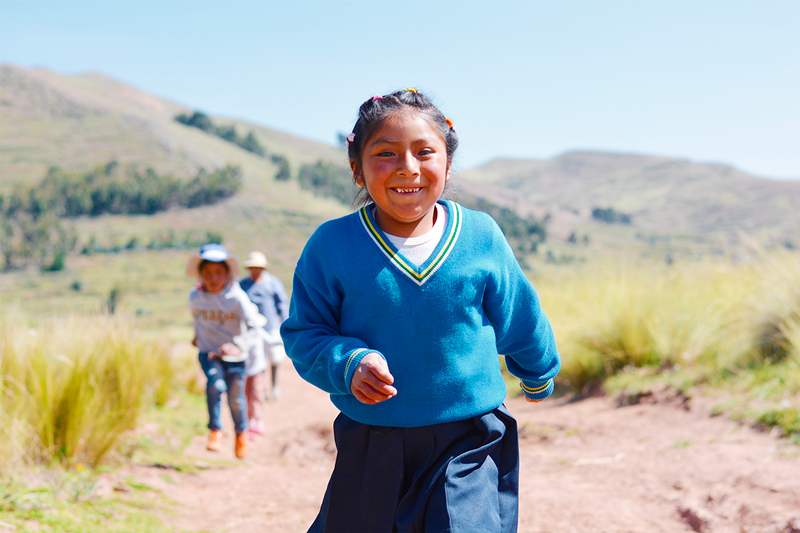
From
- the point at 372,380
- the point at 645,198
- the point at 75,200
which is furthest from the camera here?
the point at 645,198

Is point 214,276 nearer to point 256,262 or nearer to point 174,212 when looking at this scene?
point 256,262

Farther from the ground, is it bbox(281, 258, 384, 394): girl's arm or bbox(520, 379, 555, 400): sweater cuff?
bbox(281, 258, 384, 394): girl's arm

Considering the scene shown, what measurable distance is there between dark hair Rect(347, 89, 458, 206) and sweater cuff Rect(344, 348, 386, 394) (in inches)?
25.8

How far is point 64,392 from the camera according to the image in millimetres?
4473

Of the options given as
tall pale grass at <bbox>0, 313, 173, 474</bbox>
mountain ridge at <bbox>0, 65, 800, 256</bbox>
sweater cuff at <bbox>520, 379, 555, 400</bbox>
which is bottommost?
tall pale grass at <bbox>0, 313, 173, 474</bbox>

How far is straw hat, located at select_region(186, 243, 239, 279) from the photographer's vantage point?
496 centimetres

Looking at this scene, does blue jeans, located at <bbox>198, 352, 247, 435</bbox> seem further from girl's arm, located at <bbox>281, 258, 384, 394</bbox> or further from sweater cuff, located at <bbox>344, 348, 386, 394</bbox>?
sweater cuff, located at <bbox>344, 348, 386, 394</bbox>

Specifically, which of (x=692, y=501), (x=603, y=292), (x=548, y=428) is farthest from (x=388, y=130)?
(x=603, y=292)

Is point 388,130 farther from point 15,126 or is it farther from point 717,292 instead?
point 15,126

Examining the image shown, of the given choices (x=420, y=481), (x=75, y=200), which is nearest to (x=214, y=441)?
(x=420, y=481)

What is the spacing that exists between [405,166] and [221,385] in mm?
3708

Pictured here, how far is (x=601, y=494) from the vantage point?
4.12m

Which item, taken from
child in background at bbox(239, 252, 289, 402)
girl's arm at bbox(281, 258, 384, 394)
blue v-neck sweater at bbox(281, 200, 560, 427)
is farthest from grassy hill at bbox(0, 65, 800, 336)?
child in background at bbox(239, 252, 289, 402)

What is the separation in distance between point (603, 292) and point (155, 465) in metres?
6.03
